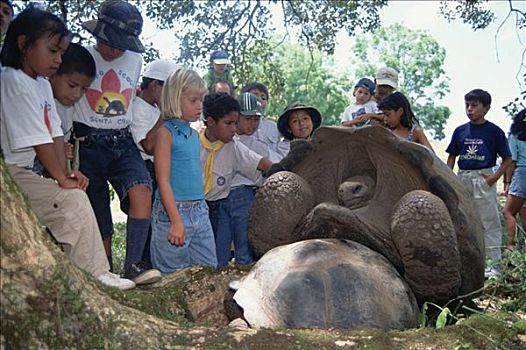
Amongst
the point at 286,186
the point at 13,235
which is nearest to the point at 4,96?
the point at 13,235

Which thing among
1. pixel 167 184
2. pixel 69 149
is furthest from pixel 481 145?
pixel 69 149

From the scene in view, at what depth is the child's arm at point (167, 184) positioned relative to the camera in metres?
3.58

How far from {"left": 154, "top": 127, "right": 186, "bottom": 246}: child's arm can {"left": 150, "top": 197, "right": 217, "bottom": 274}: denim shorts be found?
0.67 feet

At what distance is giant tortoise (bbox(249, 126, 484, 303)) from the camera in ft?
10.7

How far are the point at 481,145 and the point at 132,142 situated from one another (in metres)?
3.60

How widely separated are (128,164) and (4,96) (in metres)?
1.36

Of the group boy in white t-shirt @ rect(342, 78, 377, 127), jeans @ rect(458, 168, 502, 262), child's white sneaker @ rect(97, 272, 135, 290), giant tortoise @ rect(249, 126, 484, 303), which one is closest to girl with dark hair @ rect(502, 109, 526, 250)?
jeans @ rect(458, 168, 502, 262)

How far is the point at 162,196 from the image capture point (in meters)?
3.63

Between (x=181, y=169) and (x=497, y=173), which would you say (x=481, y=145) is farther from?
(x=181, y=169)

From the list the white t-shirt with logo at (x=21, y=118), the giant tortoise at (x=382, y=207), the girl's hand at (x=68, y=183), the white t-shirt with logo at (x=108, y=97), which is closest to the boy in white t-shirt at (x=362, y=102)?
the giant tortoise at (x=382, y=207)

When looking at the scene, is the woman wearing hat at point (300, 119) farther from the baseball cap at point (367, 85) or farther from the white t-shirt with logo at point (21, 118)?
the white t-shirt with logo at point (21, 118)

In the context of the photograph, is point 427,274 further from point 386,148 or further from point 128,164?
point 128,164

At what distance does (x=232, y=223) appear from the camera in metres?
4.77

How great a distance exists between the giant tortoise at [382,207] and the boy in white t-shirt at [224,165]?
1.90 feet
